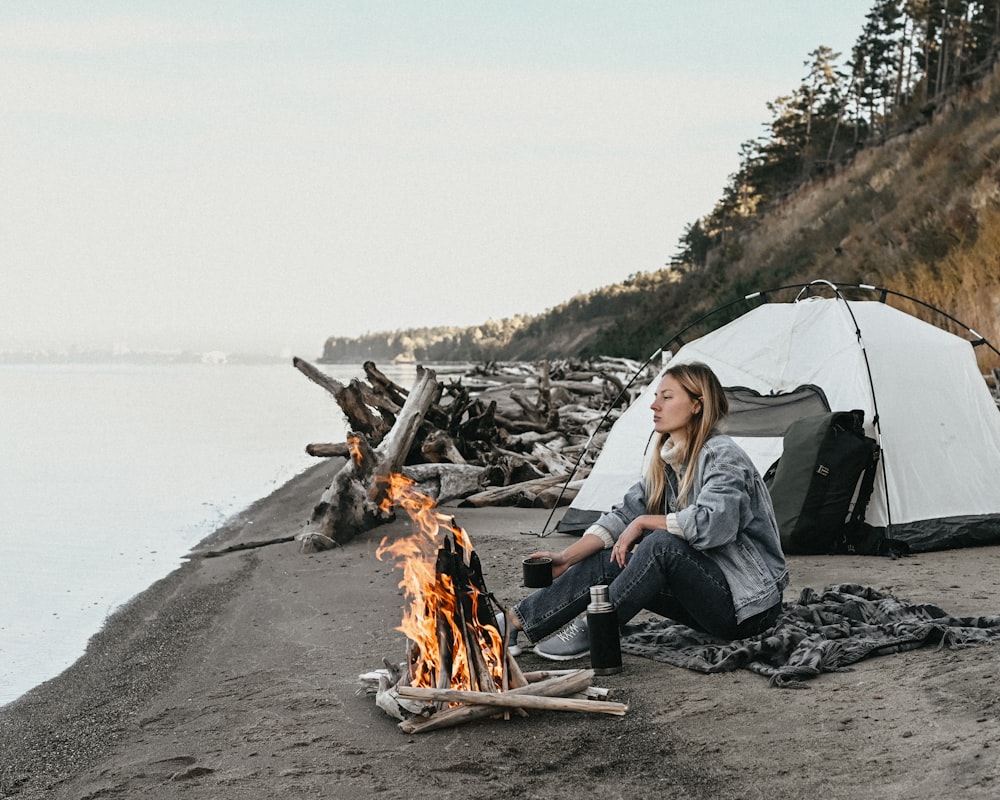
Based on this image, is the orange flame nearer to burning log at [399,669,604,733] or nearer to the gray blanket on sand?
burning log at [399,669,604,733]

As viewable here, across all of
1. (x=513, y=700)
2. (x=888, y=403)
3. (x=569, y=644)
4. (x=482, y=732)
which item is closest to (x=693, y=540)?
(x=569, y=644)

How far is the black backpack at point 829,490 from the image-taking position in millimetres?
8477

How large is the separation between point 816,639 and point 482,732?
1810 millimetres

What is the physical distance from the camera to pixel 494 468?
13008 mm

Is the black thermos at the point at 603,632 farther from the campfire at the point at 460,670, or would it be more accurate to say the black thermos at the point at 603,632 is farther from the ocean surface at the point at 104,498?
the ocean surface at the point at 104,498

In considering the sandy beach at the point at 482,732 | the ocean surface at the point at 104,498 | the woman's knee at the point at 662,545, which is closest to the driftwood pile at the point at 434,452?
the ocean surface at the point at 104,498

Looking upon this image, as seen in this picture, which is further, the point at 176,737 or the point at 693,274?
the point at 693,274

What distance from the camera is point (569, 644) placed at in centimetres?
558

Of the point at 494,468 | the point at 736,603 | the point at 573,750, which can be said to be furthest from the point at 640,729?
the point at 494,468

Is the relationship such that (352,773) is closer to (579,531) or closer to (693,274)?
(579,531)

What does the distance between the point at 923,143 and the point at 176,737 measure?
29.9 m

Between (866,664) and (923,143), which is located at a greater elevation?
(923,143)

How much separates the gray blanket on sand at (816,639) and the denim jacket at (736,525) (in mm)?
210

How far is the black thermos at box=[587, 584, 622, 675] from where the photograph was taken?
5.19 metres
